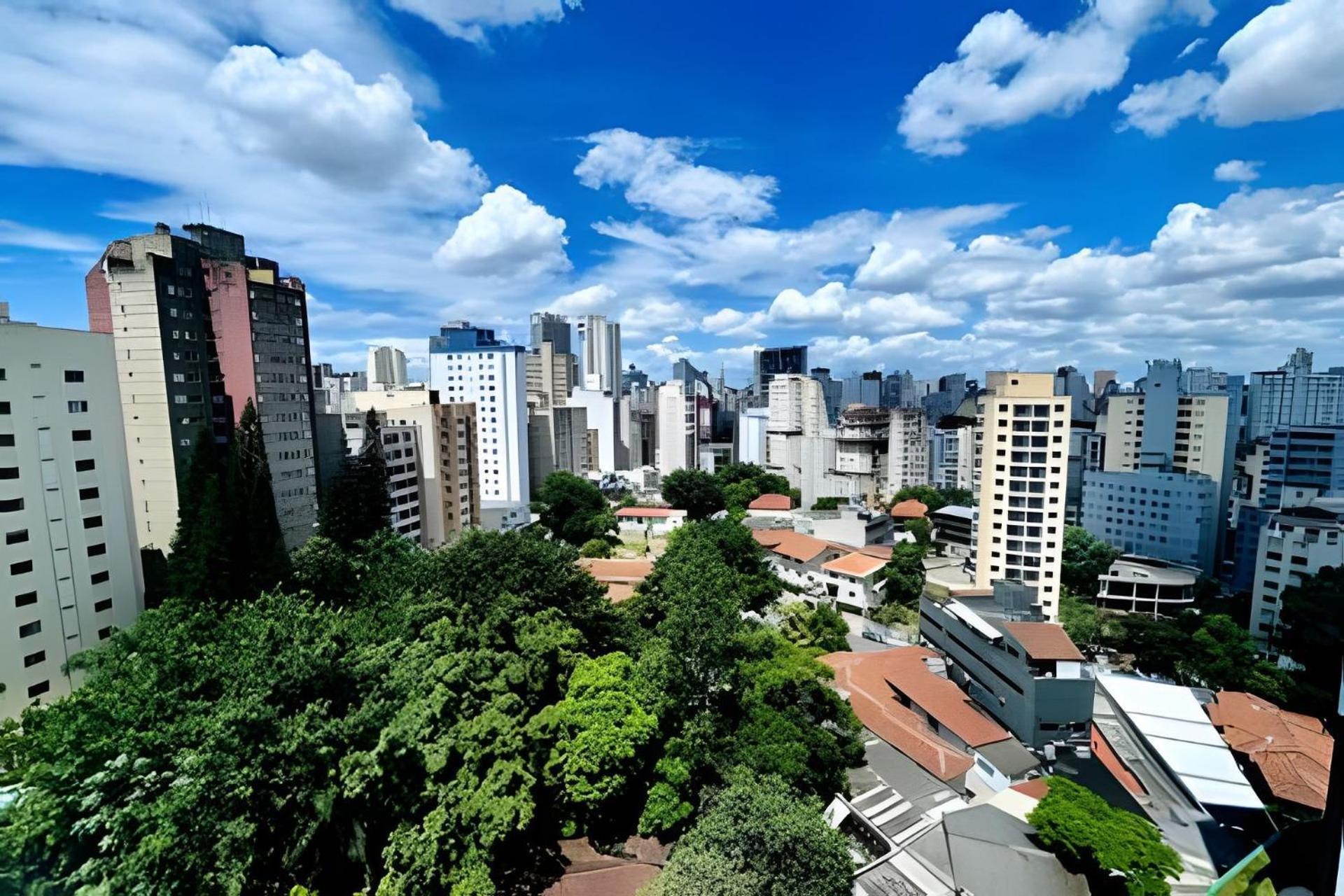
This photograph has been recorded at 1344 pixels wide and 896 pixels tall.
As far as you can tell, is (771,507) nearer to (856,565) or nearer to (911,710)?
(856,565)

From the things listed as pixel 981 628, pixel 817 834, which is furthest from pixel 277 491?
pixel 981 628

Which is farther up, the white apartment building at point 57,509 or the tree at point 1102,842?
the white apartment building at point 57,509

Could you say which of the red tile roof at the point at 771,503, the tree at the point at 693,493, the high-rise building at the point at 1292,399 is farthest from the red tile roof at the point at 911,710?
the high-rise building at the point at 1292,399

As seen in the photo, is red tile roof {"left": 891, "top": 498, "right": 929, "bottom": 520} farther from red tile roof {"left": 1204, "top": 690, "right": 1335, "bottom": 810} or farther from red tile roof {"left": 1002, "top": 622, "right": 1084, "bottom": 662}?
red tile roof {"left": 1002, "top": 622, "right": 1084, "bottom": 662}

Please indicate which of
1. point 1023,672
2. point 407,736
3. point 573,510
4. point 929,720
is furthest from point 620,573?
point 407,736

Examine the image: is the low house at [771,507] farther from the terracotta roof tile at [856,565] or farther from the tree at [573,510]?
the terracotta roof tile at [856,565]
